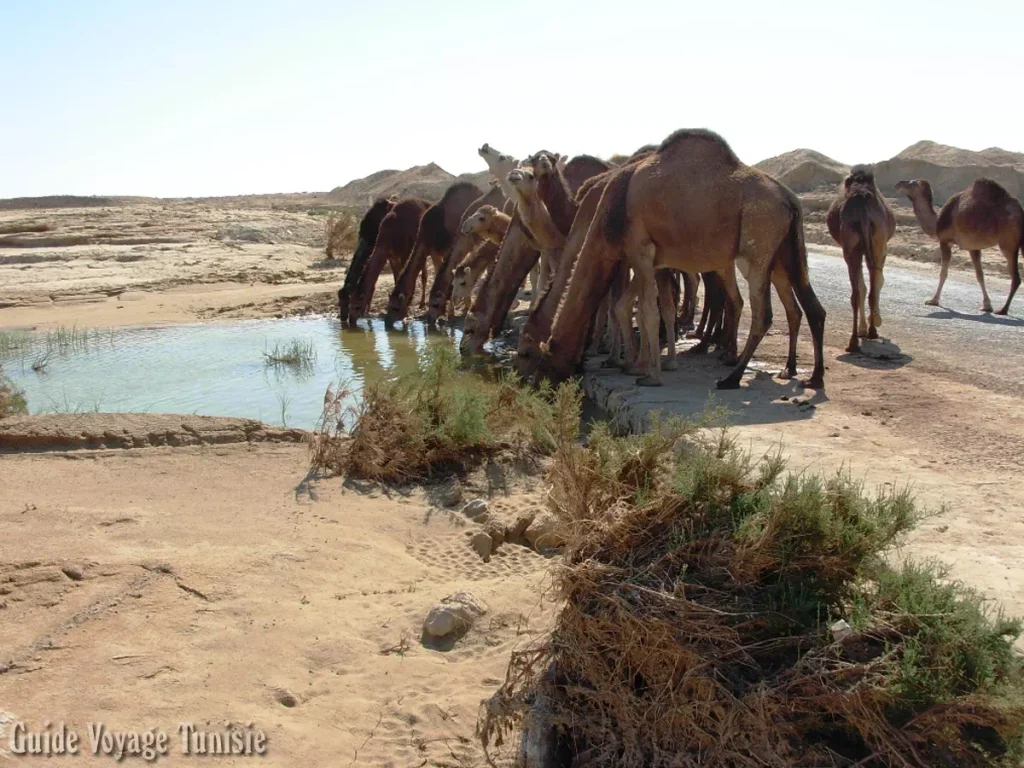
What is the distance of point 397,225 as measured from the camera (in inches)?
701

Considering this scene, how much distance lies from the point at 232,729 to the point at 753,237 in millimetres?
6917

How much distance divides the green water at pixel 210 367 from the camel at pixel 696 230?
2426 mm

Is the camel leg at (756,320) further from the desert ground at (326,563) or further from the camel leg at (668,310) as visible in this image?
the camel leg at (668,310)

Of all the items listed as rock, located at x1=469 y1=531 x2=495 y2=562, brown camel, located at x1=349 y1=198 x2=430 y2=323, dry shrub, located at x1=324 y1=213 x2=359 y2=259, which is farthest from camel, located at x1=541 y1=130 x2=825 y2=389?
dry shrub, located at x1=324 y1=213 x2=359 y2=259

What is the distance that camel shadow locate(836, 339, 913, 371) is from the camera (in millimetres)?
10133

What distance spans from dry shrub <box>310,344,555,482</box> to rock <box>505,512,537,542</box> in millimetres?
938

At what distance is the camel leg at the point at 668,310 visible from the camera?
33.9ft

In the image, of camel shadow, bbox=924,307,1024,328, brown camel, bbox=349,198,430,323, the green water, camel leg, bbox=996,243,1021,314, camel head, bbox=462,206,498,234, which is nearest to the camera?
the green water

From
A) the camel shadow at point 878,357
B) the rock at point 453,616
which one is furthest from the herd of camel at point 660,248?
the rock at point 453,616

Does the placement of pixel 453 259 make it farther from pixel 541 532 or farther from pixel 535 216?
pixel 541 532

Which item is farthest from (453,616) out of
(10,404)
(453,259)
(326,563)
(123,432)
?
(453,259)

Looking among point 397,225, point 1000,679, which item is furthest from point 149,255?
point 1000,679

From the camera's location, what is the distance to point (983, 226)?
47.1 ft

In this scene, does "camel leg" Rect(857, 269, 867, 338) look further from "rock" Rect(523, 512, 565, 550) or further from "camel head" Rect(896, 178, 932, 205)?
"rock" Rect(523, 512, 565, 550)
